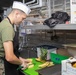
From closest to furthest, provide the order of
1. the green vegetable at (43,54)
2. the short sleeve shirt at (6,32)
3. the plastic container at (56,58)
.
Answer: the short sleeve shirt at (6,32) < the plastic container at (56,58) < the green vegetable at (43,54)

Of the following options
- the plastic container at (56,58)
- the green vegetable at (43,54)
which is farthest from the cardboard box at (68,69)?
the green vegetable at (43,54)

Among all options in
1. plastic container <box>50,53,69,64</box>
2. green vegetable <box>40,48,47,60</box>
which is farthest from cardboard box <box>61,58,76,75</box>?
green vegetable <box>40,48,47,60</box>

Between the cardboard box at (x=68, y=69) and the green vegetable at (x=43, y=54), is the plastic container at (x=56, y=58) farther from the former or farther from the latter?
the cardboard box at (x=68, y=69)

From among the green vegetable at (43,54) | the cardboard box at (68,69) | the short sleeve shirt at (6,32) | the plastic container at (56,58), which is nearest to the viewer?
the cardboard box at (68,69)

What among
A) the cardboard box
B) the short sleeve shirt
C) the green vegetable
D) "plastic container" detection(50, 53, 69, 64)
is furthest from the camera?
the green vegetable

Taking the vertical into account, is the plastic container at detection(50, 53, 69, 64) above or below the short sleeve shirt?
below

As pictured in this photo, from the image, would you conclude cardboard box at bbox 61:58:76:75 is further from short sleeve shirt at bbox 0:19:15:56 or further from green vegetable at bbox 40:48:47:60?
green vegetable at bbox 40:48:47:60

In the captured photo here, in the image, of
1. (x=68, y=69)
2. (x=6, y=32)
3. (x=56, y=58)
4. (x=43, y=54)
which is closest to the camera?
(x=68, y=69)

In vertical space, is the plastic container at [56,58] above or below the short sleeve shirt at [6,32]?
below

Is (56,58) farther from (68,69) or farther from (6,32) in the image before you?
(6,32)

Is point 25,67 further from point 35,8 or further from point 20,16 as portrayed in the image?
point 35,8

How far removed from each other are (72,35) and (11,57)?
922 mm

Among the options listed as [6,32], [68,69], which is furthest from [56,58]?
[6,32]

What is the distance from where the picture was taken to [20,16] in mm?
1656
